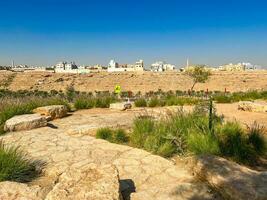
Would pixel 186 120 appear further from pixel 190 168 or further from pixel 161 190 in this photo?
pixel 161 190

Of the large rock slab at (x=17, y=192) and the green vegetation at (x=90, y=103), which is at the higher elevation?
the green vegetation at (x=90, y=103)

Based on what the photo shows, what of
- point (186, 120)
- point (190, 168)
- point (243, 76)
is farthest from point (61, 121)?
point (243, 76)

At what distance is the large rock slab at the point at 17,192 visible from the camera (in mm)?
3277

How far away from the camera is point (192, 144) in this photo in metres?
5.40

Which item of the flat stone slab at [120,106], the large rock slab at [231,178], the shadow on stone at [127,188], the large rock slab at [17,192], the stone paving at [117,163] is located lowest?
the shadow on stone at [127,188]

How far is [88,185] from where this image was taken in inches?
129

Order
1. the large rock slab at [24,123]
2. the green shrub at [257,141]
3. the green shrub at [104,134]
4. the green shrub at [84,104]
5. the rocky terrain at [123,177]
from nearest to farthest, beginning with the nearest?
the rocky terrain at [123,177] < the green shrub at [257,141] < the green shrub at [104,134] < the large rock slab at [24,123] < the green shrub at [84,104]

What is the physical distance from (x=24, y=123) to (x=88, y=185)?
4692 millimetres

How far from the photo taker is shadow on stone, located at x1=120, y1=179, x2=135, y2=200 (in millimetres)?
3646

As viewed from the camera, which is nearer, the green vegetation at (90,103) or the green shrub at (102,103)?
the green vegetation at (90,103)

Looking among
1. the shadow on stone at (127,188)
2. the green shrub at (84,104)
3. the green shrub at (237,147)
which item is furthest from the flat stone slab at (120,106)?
the shadow on stone at (127,188)

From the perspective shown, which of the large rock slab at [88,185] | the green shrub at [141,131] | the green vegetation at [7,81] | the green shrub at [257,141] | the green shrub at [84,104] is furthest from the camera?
the green vegetation at [7,81]

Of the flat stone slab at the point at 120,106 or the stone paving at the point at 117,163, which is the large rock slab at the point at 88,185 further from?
the flat stone slab at the point at 120,106

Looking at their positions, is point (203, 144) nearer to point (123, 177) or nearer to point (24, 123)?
point (123, 177)
